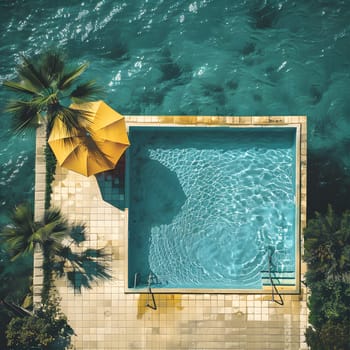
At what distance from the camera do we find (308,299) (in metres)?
14.9

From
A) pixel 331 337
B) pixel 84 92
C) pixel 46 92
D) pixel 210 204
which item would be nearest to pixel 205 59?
pixel 210 204

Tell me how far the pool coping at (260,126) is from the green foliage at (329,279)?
55 cm

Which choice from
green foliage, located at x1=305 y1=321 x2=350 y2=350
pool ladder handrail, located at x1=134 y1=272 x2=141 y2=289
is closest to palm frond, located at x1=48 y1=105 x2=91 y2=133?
pool ladder handrail, located at x1=134 y1=272 x2=141 y2=289

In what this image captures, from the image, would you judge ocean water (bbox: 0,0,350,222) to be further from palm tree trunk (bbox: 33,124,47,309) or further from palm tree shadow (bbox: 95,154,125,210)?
palm tree shadow (bbox: 95,154,125,210)

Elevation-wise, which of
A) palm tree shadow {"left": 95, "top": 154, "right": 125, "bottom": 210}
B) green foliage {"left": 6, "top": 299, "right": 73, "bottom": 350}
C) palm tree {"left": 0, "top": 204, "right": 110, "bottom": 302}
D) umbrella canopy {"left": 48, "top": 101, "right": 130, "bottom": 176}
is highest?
umbrella canopy {"left": 48, "top": 101, "right": 130, "bottom": 176}

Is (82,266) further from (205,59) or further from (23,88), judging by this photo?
(205,59)

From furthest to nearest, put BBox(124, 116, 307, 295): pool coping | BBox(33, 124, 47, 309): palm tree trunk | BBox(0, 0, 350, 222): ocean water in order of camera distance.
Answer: BBox(0, 0, 350, 222): ocean water < BBox(33, 124, 47, 309): palm tree trunk < BBox(124, 116, 307, 295): pool coping

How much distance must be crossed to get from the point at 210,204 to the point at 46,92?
5.41 metres

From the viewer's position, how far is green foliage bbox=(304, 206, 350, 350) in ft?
45.2

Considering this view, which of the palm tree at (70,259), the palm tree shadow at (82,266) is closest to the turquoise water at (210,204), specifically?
the palm tree shadow at (82,266)

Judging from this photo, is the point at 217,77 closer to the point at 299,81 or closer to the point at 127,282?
the point at 299,81

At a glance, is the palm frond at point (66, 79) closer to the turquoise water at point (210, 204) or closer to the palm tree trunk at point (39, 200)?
the palm tree trunk at point (39, 200)

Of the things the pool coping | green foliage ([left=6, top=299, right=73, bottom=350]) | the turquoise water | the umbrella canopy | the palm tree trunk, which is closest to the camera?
the umbrella canopy

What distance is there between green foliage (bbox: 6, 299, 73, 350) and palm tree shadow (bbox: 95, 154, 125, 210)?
304 centimetres
